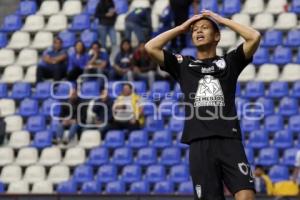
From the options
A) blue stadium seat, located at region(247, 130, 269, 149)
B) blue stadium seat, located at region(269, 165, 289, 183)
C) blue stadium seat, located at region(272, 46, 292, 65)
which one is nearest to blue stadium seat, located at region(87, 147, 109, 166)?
blue stadium seat, located at region(247, 130, 269, 149)

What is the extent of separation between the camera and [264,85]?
47.2 ft

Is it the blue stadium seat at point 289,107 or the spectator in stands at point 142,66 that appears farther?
the spectator in stands at point 142,66

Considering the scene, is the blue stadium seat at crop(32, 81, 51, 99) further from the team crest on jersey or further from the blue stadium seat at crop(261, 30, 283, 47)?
the team crest on jersey

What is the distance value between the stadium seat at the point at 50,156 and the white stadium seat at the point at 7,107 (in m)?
1.18

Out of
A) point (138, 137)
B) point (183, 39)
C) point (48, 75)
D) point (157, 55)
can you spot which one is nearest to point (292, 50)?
point (183, 39)

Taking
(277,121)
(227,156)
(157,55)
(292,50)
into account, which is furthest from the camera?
(292,50)

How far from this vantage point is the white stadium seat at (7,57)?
52.3 ft

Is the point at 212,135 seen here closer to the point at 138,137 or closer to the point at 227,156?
the point at 227,156

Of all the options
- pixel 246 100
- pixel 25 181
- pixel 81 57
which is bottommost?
pixel 25 181

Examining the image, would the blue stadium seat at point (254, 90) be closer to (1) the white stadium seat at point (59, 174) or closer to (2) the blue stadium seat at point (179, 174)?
(2) the blue stadium seat at point (179, 174)

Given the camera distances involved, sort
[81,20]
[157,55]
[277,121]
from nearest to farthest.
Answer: [157,55] → [277,121] → [81,20]

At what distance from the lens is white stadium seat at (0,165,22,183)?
46.7 feet

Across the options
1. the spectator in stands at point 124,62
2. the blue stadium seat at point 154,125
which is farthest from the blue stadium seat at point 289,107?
the spectator in stands at point 124,62

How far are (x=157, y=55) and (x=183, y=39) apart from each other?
867 cm
